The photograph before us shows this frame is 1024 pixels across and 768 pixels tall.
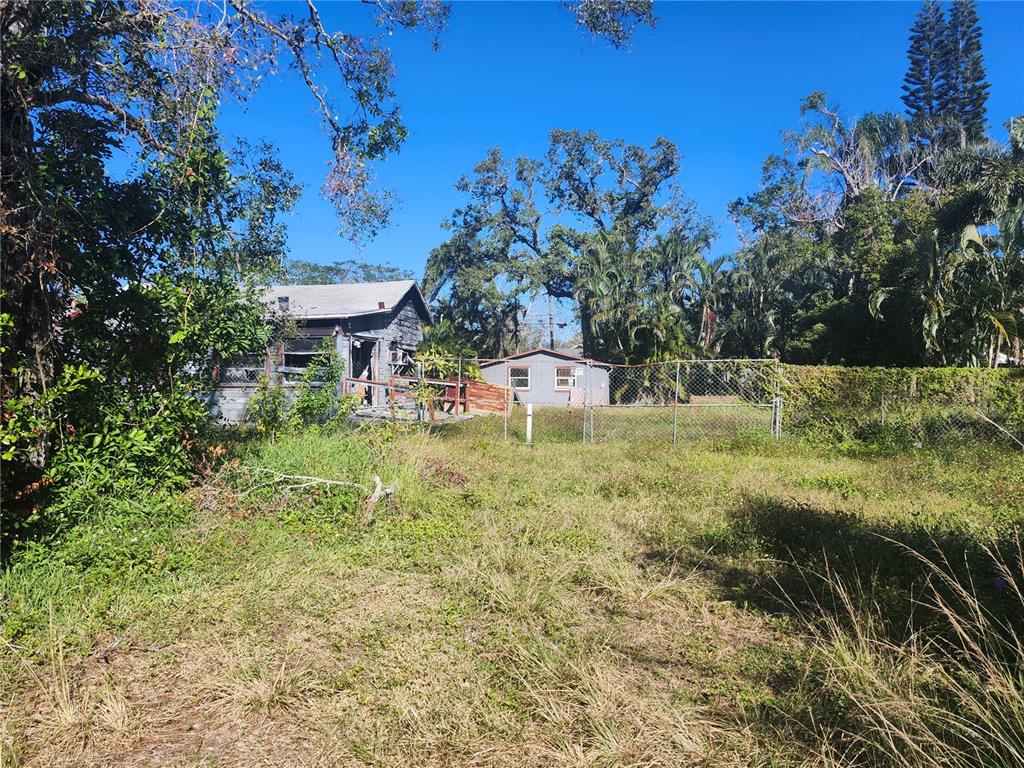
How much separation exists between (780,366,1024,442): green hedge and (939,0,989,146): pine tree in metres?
40.4


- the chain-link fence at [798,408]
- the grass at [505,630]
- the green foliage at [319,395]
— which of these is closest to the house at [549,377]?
the chain-link fence at [798,408]

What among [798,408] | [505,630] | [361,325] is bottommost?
[505,630]

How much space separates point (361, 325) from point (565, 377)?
421 inches

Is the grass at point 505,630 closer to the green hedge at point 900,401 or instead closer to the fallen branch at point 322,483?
the fallen branch at point 322,483

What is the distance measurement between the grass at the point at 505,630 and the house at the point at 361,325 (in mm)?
12020

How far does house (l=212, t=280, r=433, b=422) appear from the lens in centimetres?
1916

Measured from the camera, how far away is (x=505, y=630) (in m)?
3.75

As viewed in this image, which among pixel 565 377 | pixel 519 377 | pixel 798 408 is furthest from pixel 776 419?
pixel 519 377

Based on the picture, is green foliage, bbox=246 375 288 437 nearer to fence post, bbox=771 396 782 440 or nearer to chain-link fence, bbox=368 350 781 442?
chain-link fence, bbox=368 350 781 442

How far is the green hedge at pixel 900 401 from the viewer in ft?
34.3

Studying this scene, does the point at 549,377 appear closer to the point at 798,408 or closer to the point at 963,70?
the point at 798,408

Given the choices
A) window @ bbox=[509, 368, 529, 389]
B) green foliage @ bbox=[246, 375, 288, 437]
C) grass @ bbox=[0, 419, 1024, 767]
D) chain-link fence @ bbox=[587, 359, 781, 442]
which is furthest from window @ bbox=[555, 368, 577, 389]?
grass @ bbox=[0, 419, 1024, 767]

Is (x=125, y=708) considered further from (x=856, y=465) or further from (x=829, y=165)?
(x=829, y=165)

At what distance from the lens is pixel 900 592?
13.3 ft
